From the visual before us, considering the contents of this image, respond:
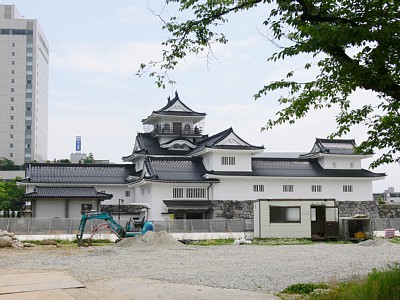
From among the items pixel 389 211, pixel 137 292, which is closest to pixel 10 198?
pixel 389 211

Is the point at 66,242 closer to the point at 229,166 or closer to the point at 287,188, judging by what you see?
the point at 229,166

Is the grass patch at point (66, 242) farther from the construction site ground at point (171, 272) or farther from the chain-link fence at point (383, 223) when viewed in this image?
the chain-link fence at point (383, 223)

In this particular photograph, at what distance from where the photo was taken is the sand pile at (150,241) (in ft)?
87.0

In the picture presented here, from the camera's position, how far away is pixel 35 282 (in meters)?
13.2

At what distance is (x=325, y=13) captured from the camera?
880 cm

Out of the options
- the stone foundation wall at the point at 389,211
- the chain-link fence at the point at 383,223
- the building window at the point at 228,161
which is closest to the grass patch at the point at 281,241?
the chain-link fence at the point at 383,223

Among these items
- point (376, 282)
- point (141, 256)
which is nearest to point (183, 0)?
point (376, 282)

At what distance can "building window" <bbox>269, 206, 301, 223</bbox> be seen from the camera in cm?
3388

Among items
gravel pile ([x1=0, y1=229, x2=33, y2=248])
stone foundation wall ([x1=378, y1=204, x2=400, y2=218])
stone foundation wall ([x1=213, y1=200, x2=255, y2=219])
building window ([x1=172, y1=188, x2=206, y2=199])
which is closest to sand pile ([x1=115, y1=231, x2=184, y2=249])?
gravel pile ([x1=0, y1=229, x2=33, y2=248])

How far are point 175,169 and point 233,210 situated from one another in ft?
21.3

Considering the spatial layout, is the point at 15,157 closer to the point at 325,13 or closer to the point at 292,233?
the point at 292,233

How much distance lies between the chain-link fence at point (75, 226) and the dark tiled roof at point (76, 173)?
12.7 meters

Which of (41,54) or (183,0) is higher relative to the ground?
(41,54)

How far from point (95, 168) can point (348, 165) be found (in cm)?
2544
